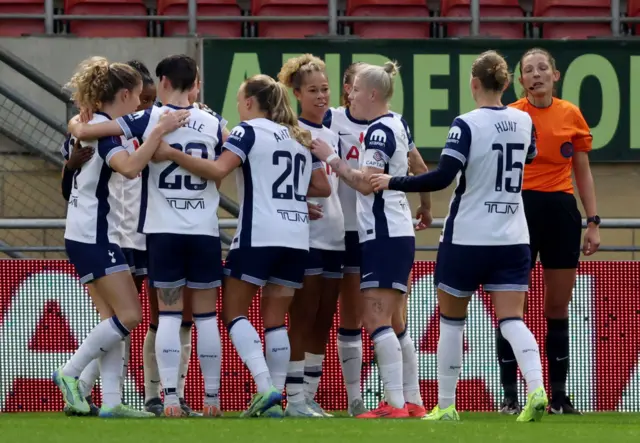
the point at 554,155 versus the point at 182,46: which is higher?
the point at 182,46

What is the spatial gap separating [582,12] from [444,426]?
6852mm

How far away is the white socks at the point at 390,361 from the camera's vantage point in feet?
21.3

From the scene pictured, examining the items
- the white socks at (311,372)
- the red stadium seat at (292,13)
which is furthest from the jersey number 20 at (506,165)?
the red stadium seat at (292,13)

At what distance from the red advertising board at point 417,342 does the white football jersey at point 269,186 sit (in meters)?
1.58

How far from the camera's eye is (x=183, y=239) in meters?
6.45

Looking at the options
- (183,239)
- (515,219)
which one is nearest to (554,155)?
(515,219)

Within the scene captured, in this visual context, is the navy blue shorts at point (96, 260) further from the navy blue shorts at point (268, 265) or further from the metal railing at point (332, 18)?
the metal railing at point (332, 18)

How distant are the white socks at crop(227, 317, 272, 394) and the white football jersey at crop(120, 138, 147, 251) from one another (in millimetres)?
765

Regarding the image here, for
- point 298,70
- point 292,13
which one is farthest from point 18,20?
point 298,70

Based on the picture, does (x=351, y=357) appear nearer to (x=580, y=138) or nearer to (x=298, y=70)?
(x=298, y=70)

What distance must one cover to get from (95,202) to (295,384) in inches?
53.6

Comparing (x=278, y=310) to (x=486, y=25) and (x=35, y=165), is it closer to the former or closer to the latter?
(x=35, y=165)

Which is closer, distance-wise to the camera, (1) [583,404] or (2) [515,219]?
(2) [515,219]

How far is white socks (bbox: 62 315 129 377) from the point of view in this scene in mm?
6504
